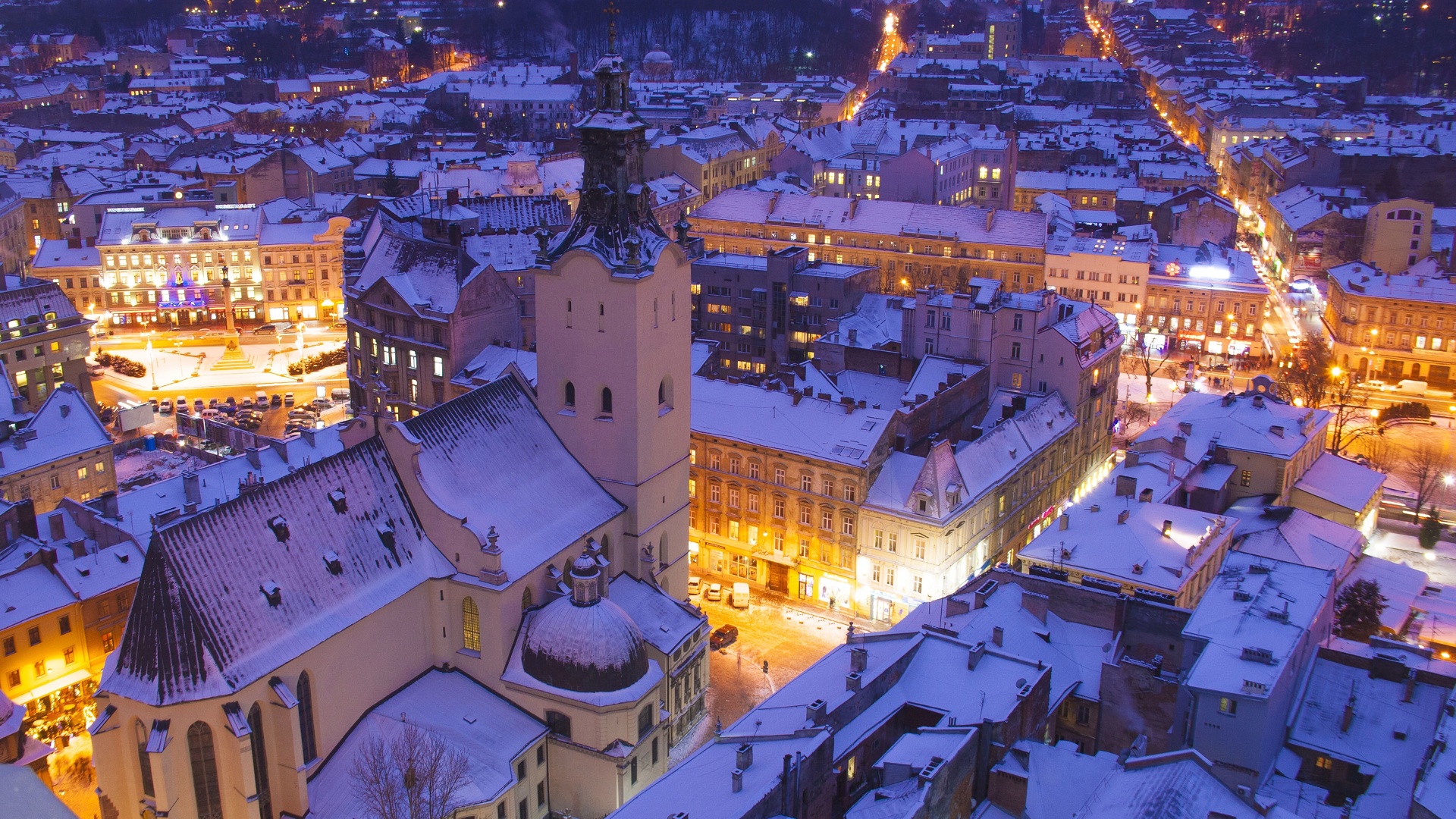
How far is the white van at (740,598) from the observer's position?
6912cm

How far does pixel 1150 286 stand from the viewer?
390 ft

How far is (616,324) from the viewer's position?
5422 centimetres

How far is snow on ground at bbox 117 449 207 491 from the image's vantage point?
79.6 m

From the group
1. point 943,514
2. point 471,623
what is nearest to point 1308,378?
point 943,514

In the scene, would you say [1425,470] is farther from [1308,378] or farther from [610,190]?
[610,190]

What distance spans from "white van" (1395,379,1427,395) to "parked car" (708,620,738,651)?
2822 inches

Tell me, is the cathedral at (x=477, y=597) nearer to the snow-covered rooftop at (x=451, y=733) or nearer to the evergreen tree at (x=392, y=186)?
the snow-covered rooftop at (x=451, y=733)

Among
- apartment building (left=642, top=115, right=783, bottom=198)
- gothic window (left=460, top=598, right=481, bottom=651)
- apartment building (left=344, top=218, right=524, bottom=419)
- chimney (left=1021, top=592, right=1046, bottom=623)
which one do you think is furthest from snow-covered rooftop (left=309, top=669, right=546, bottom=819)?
apartment building (left=642, top=115, right=783, bottom=198)

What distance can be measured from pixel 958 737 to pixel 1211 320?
8806 cm

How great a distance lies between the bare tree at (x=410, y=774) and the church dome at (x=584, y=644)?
5159mm

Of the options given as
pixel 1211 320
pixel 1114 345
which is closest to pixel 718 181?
pixel 1211 320

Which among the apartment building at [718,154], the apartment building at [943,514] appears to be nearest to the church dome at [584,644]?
the apartment building at [943,514]

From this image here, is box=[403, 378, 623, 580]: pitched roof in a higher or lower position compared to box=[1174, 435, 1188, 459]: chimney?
higher

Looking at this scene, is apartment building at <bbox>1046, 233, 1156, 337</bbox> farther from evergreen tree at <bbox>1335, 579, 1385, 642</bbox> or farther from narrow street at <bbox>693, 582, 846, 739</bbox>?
narrow street at <bbox>693, 582, 846, 739</bbox>
